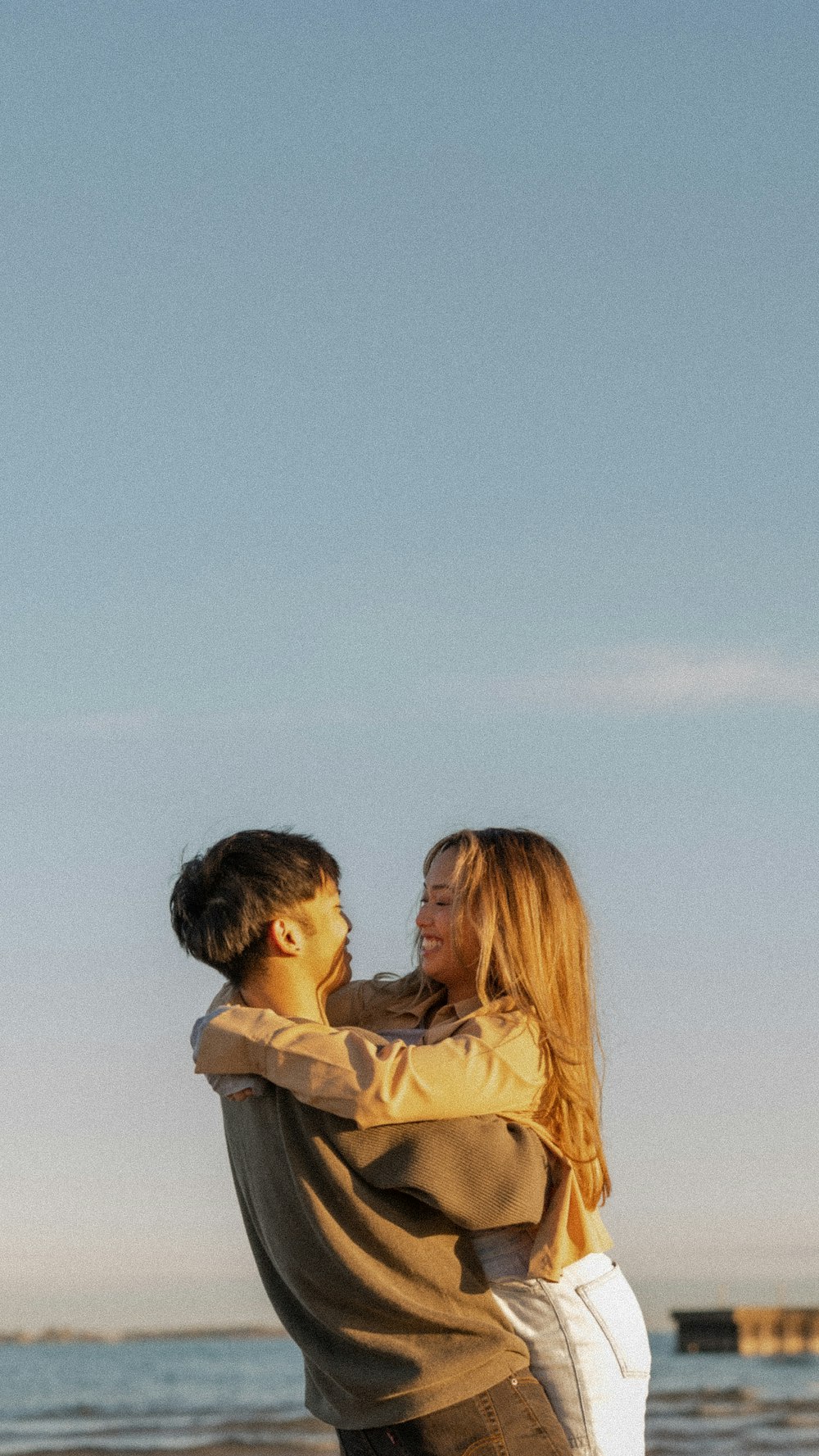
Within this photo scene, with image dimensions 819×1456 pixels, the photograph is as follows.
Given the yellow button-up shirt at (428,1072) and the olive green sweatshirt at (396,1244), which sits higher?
the yellow button-up shirt at (428,1072)

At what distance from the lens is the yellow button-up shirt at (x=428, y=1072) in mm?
2668

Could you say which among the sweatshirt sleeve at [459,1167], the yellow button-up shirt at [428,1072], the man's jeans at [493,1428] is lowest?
the man's jeans at [493,1428]

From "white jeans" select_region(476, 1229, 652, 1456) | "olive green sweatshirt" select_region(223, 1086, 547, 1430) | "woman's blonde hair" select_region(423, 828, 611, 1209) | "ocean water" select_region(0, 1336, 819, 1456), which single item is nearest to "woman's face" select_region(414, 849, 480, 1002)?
"woman's blonde hair" select_region(423, 828, 611, 1209)

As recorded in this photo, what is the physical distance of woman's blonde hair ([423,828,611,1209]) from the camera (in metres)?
2.88

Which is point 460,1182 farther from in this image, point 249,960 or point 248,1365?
point 248,1365

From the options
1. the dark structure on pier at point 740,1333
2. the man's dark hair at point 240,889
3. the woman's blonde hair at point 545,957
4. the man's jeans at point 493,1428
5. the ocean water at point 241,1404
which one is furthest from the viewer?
the dark structure on pier at point 740,1333

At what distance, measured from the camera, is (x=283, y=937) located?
3.06 meters

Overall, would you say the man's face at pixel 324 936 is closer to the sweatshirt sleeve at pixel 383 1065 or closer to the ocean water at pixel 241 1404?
the sweatshirt sleeve at pixel 383 1065

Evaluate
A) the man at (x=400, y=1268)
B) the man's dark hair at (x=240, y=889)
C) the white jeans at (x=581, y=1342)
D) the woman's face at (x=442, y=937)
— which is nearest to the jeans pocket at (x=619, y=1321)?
the white jeans at (x=581, y=1342)

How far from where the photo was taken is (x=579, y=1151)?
286 centimetres

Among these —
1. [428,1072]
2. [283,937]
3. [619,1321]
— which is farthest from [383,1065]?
[619,1321]

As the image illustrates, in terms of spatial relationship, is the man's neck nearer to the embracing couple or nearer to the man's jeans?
the embracing couple

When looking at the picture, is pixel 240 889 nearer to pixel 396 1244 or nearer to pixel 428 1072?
pixel 428 1072

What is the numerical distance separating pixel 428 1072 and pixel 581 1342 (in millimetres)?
503
